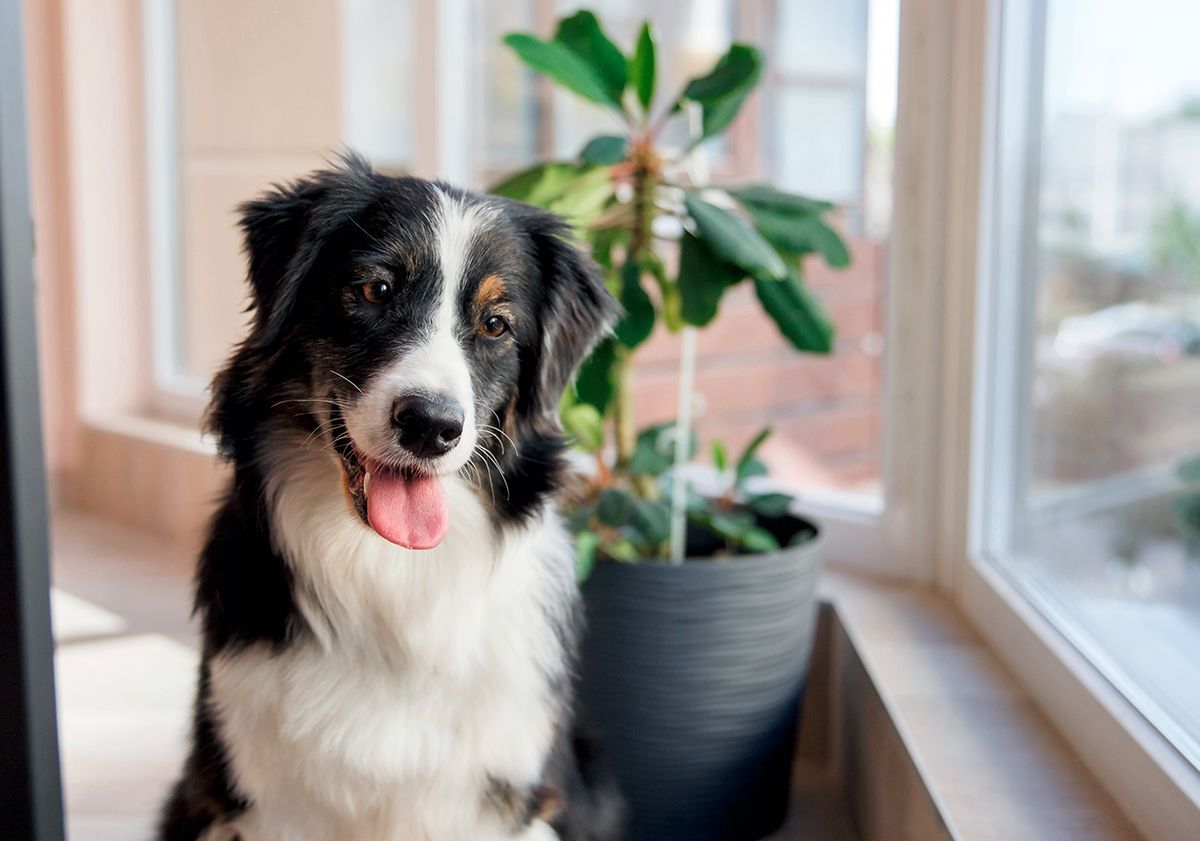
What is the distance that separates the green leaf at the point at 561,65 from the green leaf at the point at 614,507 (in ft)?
1.85

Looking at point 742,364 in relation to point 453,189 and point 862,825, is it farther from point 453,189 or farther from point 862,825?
point 453,189

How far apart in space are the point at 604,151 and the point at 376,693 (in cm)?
81

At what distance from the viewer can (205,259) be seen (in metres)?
3.54

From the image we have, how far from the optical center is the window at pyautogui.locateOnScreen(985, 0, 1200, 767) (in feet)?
4.81

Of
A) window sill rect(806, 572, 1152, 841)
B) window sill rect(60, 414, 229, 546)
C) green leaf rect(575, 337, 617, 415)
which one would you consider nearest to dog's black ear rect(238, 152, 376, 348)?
green leaf rect(575, 337, 617, 415)

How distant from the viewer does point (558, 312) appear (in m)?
1.42

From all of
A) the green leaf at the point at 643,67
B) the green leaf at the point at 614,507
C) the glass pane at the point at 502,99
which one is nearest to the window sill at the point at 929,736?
the green leaf at the point at 614,507

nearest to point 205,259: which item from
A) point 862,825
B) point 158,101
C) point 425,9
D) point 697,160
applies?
point 158,101

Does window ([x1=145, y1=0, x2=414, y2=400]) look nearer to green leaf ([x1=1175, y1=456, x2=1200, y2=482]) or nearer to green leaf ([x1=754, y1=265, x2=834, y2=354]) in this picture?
green leaf ([x1=754, y1=265, x2=834, y2=354])

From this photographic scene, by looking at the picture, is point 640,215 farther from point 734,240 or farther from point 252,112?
point 252,112

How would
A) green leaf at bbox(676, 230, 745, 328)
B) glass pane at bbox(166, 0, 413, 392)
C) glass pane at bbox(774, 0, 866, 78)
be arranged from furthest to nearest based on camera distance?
glass pane at bbox(166, 0, 413, 392) < glass pane at bbox(774, 0, 866, 78) < green leaf at bbox(676, 230, 745, 328)

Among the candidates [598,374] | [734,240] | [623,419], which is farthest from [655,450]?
[734,240]

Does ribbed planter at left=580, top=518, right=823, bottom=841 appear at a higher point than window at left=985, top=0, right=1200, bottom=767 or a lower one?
lower

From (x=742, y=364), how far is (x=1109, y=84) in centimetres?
106
